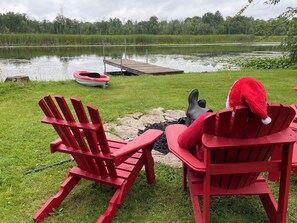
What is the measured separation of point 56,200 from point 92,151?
0.71 m

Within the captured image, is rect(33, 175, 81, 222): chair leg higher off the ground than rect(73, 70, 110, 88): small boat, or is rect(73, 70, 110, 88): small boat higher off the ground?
rect(73, 70, 110, 88): small boat

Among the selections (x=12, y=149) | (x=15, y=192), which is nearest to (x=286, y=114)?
(x=15, y=192)

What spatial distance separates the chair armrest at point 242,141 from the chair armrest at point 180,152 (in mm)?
225

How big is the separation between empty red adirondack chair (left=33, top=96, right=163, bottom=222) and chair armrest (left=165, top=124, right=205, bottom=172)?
0.20m

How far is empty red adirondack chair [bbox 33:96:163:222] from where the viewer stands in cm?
211

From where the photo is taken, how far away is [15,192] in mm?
2869

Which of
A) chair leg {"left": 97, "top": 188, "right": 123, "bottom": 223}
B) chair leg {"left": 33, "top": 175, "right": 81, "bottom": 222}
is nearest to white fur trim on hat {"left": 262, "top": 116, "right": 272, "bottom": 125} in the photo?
chair leg {"left": 97, "top": 188, "right": 123, "bottom": 223}

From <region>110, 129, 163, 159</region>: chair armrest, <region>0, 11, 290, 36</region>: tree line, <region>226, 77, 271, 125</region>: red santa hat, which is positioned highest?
<region>0, 11, 290, 36</region>: tree line

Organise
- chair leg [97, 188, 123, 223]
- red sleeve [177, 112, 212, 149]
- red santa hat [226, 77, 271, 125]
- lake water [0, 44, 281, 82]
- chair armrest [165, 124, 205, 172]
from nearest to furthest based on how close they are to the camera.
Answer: red santa hat [226, 77, 271, 125] → chair armrest [165, 124, 205, 172] → red sleeve [177, 112, 212, 149] → chair leg [97, 188, 123, 223] → lake water [0, 44, 281, 82]

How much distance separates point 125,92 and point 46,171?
465cm

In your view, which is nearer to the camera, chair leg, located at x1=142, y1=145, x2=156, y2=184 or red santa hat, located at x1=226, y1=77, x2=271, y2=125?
red santa hat, located at x1=226, y1=77, x2=271, y2=125

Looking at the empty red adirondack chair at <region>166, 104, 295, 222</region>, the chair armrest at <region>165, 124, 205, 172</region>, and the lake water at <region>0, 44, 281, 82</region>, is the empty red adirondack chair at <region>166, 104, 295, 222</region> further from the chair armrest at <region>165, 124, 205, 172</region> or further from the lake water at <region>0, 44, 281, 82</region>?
the lake water at <region>0, 44, 281, 82</region>

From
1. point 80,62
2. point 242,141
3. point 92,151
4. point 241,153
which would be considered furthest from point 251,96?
point 80,62

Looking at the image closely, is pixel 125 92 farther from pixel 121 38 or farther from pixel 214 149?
pixel 121 38
